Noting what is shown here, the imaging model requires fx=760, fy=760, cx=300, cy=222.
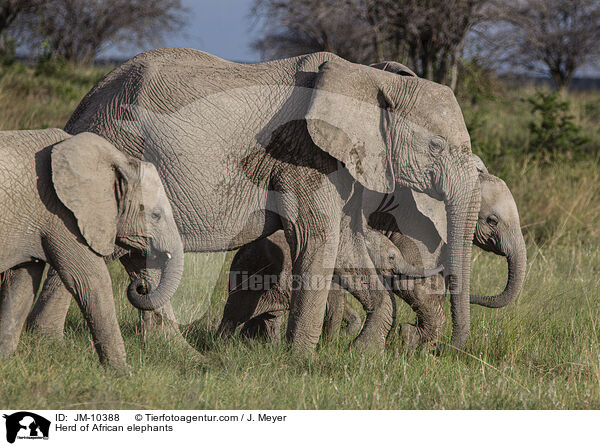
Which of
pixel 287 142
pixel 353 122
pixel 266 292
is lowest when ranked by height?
pixel 266 292

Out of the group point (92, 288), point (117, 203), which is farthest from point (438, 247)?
point (92, 288)

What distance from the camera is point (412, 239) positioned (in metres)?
4.91

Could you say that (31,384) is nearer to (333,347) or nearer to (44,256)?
(44,256)

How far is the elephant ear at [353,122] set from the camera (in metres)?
4.22

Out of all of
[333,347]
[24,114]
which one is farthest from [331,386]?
[24,114]

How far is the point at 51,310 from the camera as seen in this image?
4.46 m

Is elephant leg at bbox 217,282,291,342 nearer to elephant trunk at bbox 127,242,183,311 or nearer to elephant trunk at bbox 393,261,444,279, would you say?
elephant trunk at bbox 393,261,444,279

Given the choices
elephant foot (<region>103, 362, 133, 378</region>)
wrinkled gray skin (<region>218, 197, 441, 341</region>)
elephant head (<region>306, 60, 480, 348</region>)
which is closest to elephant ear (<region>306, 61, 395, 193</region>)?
elephant head (<region>306, 60, 480, 348</region>)

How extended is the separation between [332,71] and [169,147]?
101 centimetres

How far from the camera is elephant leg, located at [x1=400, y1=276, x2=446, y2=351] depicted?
16.1 feet

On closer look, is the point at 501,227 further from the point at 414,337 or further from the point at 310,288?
the point at 310,288

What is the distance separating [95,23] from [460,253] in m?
21.4

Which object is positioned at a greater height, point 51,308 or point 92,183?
point 92,183

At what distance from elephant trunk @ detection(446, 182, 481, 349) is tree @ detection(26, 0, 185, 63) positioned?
18265 mm
